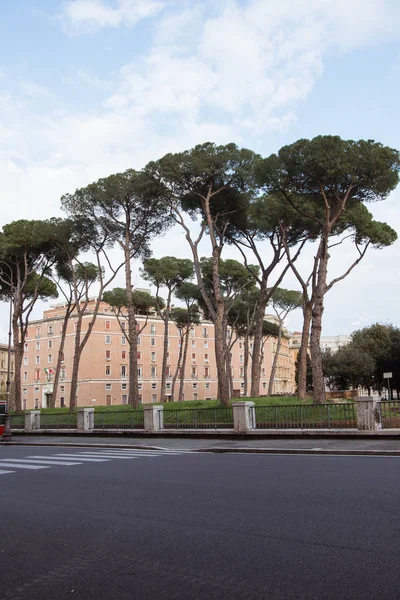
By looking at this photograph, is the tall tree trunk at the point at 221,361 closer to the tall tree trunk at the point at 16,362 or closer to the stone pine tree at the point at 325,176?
the stone pine tree at the point at 325,176

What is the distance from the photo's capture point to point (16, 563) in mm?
4973

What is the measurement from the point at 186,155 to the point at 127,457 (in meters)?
17.0

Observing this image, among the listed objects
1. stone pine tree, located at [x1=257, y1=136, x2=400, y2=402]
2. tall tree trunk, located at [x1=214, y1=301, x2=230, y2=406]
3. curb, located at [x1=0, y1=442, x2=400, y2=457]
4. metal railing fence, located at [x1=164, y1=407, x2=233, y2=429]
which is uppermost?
stone pine tree, located at [x1=257, y1=136, x2=400, y2=402]

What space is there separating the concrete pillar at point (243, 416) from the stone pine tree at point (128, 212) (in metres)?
9.65

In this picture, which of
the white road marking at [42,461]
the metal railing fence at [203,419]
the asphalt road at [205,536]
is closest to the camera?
the asphalt road at [205,536]

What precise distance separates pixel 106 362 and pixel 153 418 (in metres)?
55.0

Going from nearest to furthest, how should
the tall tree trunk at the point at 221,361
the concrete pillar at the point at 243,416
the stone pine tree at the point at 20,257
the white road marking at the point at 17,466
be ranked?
the white road marking at the point at 17,466
the concrete pillar at the point at 243,416
the tall tree trunk at the point at 221,361
the stone pine tree at the point at 20,257

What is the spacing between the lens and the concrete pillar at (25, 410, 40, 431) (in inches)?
1233

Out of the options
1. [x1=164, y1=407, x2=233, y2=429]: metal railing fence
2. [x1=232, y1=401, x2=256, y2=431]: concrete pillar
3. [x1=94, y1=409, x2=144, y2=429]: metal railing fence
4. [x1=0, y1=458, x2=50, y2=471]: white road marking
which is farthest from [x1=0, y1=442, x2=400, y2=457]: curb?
[x1=94, y1=409, x2=144, y2=429]: metal railing fence

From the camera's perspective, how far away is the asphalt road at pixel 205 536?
13.8ft

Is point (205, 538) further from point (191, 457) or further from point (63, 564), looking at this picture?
point (191, 457)

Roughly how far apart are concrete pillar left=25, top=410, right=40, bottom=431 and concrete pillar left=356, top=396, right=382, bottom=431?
1976 centimetres

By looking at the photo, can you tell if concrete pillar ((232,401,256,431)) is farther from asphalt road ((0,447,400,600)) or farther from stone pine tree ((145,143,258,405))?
asphalt road ((0,447,400,600))

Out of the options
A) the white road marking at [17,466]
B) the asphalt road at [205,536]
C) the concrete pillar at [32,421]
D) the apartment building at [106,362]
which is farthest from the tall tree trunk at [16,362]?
the apartment building at [106,362]
